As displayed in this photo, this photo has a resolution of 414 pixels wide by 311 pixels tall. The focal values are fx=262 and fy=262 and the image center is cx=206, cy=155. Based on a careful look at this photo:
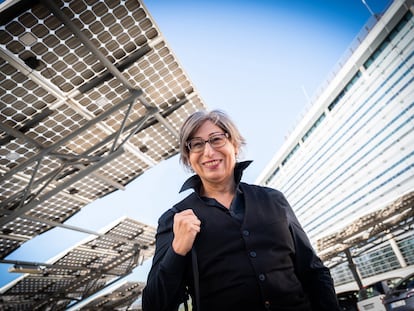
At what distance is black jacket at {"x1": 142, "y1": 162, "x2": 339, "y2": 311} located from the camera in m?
1.37

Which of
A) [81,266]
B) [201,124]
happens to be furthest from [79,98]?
[81,266]

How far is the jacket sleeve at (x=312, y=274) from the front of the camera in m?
1.55

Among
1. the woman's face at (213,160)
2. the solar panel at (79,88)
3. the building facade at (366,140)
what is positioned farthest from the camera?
the building facade at (366,140)

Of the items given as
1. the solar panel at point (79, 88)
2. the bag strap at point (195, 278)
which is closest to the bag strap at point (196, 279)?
the bag strap at point (195, 278)

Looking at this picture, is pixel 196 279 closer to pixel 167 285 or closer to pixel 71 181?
pixel 167 285

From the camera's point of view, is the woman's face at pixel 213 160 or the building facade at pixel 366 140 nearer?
the woman's face at pixel 213 160

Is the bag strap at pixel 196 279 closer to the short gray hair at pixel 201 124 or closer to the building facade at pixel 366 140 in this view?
the short gray hair at pixel 201 124

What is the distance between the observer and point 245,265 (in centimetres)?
144

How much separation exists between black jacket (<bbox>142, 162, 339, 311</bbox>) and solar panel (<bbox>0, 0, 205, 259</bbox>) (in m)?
4.20

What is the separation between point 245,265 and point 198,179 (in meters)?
0.73

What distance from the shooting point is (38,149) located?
19.1 feet

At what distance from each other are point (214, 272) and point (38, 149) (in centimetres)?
582

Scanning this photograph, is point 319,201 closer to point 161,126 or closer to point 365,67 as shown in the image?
point 365,67

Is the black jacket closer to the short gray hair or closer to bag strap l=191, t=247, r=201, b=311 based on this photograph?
bag strap l=191, t=247, r=201, b=311
